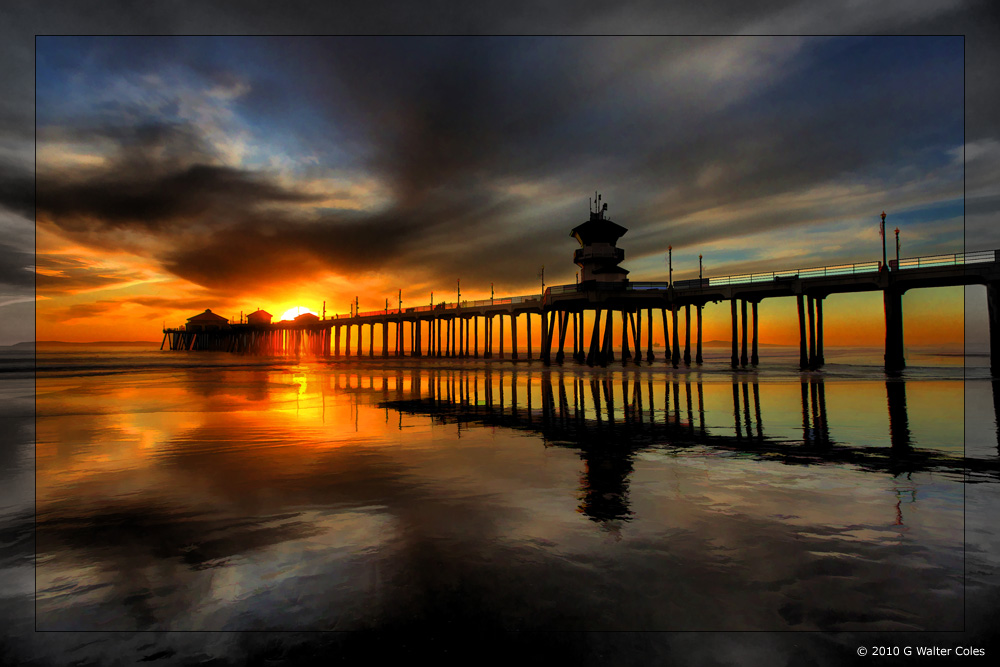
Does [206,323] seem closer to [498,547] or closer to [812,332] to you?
[812,332]

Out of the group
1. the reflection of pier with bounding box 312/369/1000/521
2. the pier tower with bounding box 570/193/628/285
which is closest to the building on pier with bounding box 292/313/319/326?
the pier tower with bounding box 570/193/628/285

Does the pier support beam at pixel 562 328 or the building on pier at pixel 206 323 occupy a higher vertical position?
the building on pier at pixel 206 323

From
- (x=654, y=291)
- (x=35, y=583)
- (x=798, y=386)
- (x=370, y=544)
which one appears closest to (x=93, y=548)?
(x=35, y=583)

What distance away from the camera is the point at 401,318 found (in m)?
87.6

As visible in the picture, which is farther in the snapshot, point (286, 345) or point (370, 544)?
point (286, 345)

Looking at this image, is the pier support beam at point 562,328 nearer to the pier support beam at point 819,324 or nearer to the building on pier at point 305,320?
the pier support beam at point 819,324

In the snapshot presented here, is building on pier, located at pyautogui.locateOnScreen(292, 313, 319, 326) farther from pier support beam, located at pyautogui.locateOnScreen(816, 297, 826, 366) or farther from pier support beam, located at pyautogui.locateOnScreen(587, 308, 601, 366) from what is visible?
pier support beam, located at pyautogui.locateOnScreen(816, 297, 826, 366)

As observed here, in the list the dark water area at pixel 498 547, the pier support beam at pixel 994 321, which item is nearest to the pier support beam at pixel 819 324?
the pier support beam at pixel 994 321

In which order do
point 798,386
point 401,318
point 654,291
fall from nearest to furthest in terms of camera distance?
point 798,386 < point 654,291 < point 401,318

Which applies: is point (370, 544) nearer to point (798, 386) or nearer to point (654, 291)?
point (798, 386)

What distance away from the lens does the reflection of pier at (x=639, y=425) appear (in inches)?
330

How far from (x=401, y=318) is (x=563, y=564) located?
280 feet

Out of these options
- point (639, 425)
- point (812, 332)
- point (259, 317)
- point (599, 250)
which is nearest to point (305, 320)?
point (259, 317)

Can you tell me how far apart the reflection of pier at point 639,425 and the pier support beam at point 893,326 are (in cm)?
1300
